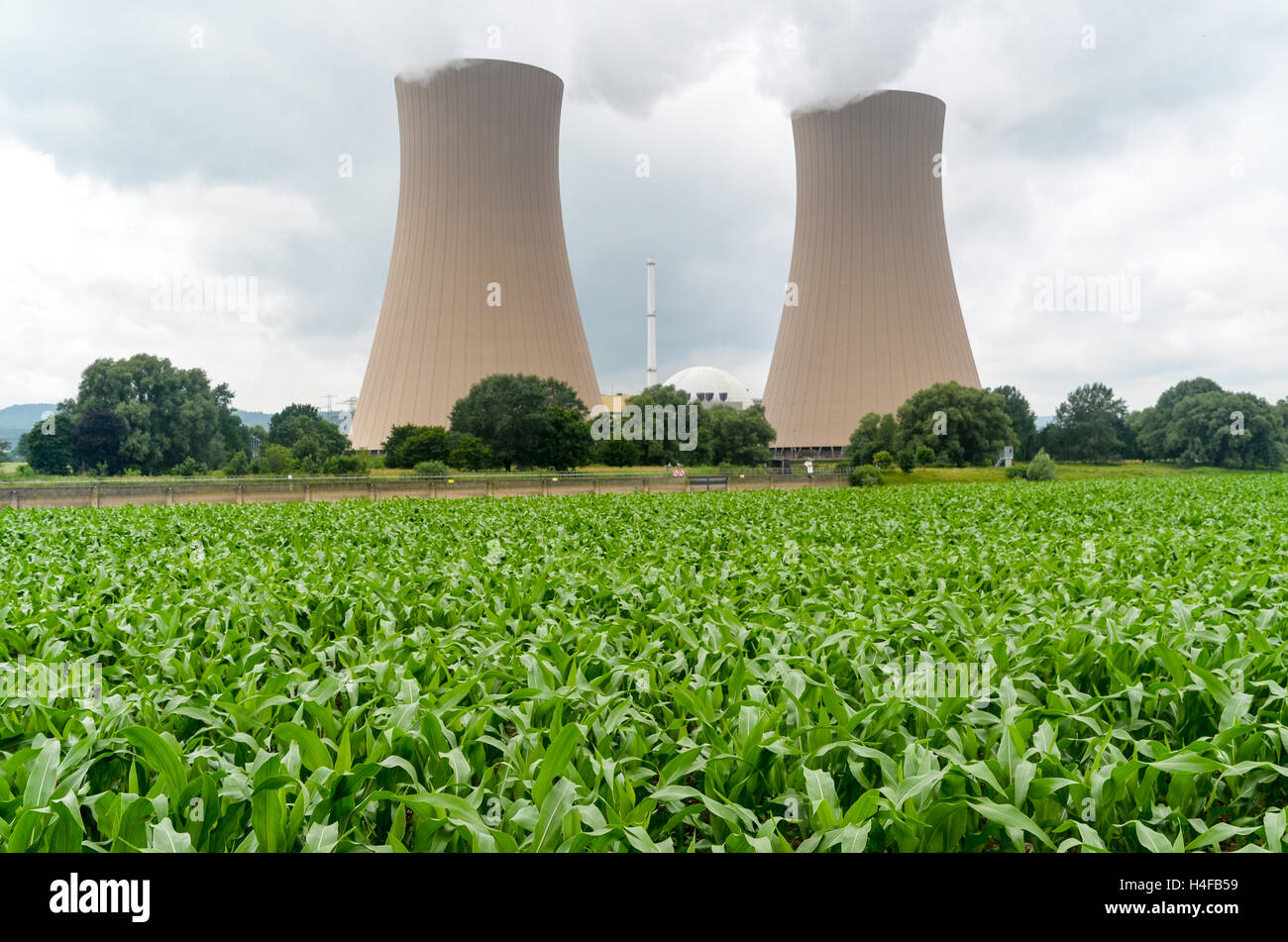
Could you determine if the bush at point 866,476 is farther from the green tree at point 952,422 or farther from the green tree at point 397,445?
the green tree at point 397,445

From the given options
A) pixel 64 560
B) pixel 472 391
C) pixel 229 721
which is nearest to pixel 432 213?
pixel 472 391

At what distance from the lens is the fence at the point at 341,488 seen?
20.3 metres

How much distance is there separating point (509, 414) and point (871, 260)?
816 inches

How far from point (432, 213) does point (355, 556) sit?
34.1 meters

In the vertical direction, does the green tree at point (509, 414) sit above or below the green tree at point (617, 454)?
above

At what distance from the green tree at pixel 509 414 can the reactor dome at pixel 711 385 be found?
44162 millimetres

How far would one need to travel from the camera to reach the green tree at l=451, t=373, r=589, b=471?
134 feet

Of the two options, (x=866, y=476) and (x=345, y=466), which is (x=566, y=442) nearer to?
(x=345, y=466)

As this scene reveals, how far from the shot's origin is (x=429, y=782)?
2.04m

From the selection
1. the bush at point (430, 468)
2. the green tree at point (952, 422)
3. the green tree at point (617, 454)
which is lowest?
the bush at point (430, 468)

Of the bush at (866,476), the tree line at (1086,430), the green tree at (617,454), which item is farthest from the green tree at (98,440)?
the tree line at (1086,430)

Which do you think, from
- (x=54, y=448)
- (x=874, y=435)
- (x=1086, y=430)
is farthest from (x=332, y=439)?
(x=1086, y=430)

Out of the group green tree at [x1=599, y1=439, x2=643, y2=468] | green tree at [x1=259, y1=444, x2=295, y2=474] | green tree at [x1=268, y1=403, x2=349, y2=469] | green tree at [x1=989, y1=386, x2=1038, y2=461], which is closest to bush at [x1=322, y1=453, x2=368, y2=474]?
green tree at [x1=268, y1=403, x2=349, y2=469]
